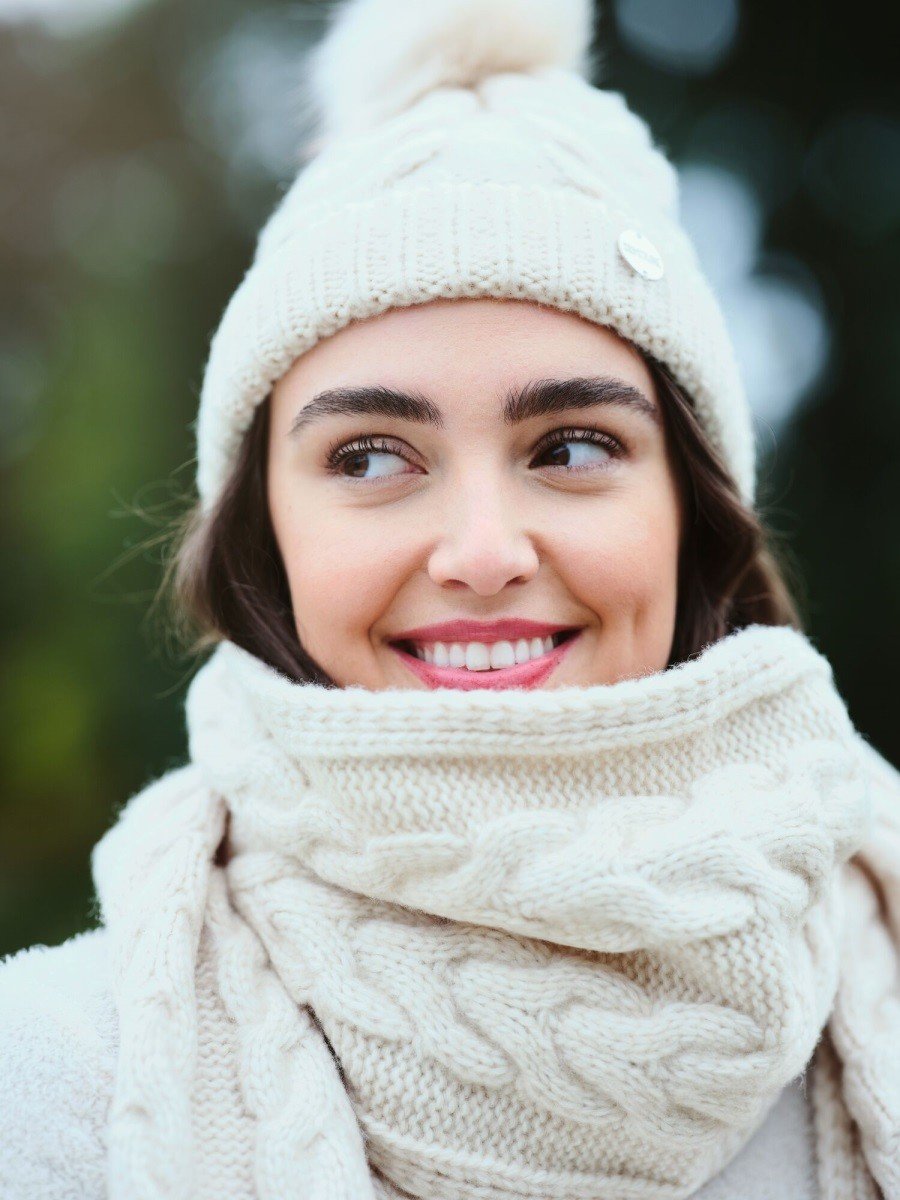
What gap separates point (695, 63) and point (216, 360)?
2.90 metres

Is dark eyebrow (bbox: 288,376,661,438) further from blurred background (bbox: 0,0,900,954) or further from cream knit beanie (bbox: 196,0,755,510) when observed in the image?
blurred background (bbox: 0,0,900,954)

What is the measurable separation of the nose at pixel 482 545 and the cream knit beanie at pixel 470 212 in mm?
304

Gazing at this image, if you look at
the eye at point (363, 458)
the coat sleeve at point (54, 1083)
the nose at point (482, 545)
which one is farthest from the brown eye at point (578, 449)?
the coat sleeve at point (54, 1083)

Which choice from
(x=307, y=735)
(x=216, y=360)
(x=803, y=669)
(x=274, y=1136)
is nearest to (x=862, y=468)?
(x=803, y=669)

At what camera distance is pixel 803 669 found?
1491mm

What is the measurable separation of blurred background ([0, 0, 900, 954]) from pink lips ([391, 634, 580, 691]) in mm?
2225

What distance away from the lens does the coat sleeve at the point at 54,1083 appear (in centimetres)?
118

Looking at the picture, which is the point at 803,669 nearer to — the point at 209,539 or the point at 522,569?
the point at 522,569

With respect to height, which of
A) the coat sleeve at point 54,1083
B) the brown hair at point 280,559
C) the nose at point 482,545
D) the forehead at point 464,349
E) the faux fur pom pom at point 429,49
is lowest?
the coat sleeve at point 54,1083

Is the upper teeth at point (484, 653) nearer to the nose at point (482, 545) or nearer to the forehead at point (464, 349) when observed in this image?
the nose at point (482, 545)

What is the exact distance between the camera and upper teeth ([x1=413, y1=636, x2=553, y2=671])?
1.44 m

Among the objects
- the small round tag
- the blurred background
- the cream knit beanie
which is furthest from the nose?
the blurred background

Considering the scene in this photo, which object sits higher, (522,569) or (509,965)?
(522,569)

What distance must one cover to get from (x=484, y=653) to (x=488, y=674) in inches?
1.3
